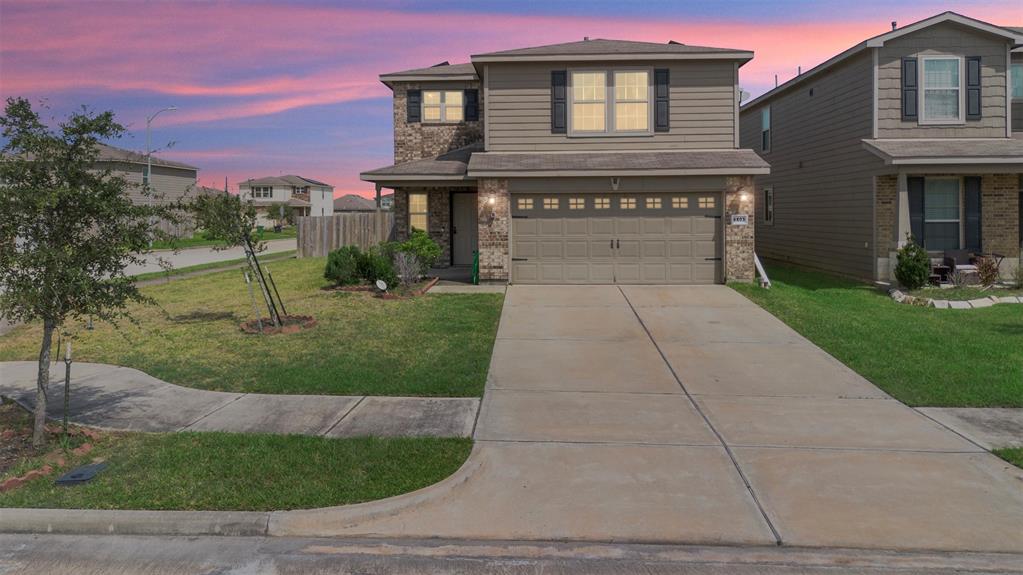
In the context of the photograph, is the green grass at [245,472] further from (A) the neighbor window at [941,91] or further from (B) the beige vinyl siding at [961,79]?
(A) the neighbor window at [941,91]

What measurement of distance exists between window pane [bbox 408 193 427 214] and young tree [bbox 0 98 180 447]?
15664 millimetres

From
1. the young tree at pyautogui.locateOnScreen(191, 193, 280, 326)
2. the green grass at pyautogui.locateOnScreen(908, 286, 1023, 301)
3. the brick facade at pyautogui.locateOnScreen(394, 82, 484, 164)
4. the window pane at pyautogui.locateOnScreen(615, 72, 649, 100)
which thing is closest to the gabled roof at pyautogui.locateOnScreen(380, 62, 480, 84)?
the brick facade at pyautogui.locateOnScreen(394, 82, 484, 164)

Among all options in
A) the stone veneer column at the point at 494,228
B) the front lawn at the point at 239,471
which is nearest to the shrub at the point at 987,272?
the stone veneer column at the point at 494,228

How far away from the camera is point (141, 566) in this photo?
5.03 metres

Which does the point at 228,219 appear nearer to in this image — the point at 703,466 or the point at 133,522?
the point at 133,522

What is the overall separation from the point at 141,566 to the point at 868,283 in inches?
728

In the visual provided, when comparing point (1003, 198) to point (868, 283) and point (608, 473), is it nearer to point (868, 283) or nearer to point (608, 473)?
point (868, 283)

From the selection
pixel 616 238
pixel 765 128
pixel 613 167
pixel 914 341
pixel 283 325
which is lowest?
pixel 914 341

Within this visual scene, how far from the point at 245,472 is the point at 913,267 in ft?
51.6

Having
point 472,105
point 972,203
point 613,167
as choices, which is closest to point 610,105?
point 613,167

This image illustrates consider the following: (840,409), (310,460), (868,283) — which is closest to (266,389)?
(310,460)

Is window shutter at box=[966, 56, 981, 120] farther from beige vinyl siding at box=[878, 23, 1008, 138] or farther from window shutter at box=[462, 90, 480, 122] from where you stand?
window shutter at box=[462, 90, 480, 122]

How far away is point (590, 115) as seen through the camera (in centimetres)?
1888

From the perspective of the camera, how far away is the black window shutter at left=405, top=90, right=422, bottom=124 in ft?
76.5
